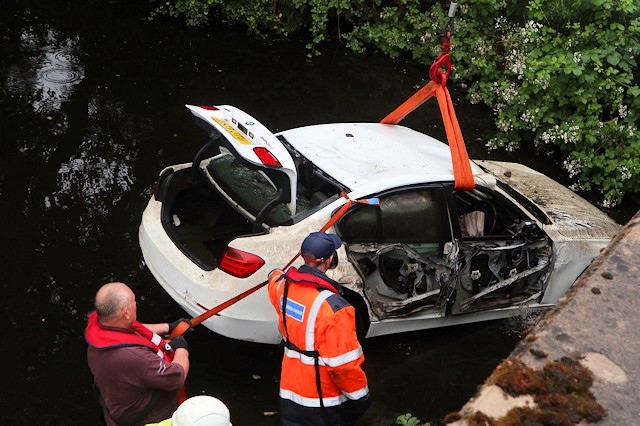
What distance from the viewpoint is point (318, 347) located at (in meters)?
3.70

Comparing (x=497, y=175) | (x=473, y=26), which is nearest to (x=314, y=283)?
(x=497, y=175)

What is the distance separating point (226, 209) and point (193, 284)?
0.92 m

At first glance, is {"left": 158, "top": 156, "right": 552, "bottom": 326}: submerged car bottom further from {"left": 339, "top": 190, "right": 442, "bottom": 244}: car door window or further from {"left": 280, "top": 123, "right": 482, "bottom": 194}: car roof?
{"left": 280, "top": 123, "right": 482, "bottom": 194}: car roof

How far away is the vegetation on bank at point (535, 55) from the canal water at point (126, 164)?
0.38 m

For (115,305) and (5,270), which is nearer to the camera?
(115,305)

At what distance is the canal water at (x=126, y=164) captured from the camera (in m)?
5.14

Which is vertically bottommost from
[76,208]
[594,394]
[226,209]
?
[76,208]

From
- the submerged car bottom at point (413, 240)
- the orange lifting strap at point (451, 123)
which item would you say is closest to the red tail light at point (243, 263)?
the submerged car bottom at point (413, 240)

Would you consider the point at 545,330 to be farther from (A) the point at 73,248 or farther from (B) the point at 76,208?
(B) the point at 76,208

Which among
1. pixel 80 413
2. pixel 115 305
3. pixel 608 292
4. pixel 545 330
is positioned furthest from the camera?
pixel 80 413

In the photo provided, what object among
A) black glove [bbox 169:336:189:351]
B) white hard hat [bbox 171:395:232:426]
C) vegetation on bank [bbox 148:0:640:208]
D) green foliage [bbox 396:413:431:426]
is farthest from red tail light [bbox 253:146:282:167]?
vegetation on bank [bbox 148:0:640:208]

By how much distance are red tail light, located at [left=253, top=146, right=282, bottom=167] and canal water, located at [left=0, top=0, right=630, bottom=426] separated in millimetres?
1537

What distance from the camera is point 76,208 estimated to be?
685cm

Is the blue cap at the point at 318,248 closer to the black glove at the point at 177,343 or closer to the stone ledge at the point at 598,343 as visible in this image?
the black glove at the point at 177,343
